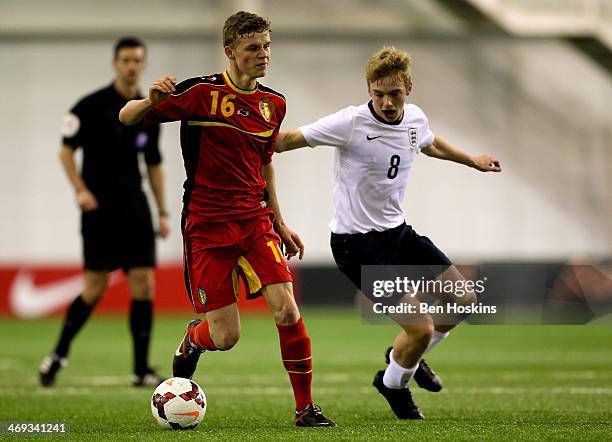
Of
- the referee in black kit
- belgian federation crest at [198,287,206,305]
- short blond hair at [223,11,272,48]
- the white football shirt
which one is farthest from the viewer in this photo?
the referee in black kit

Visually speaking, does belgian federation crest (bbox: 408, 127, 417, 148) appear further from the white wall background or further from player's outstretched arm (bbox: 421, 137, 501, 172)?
the white wall background

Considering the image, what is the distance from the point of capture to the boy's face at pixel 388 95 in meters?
Answer: 5.90

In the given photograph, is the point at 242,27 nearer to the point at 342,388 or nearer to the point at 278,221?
the point at 278,221

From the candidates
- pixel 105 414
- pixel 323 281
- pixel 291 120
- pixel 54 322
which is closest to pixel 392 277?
pixel 105 414

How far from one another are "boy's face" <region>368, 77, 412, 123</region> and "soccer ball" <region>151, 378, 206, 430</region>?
171cm

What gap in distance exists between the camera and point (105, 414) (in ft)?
20.7

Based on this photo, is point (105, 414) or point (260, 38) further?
point (105, 414)

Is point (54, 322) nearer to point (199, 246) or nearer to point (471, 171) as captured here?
point (471, 171)

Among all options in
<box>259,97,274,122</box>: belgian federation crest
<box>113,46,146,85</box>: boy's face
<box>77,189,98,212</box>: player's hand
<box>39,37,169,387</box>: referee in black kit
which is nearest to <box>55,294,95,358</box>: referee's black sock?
<box>39,37,169,387</box>: referee in black kit

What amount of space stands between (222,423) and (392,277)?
1.13 meters

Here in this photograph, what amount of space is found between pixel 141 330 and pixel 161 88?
301cm

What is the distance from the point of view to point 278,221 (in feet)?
19.6

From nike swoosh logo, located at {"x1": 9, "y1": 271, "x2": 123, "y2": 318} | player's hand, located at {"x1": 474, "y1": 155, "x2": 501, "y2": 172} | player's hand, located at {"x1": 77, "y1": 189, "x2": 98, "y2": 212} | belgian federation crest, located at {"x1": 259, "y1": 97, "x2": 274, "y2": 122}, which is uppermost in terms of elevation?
belgian federation crest, located at {"x1": 259, "y1": 97, "x2": 274, "y2": 122}

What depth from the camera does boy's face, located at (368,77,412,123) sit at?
590 centimetres
